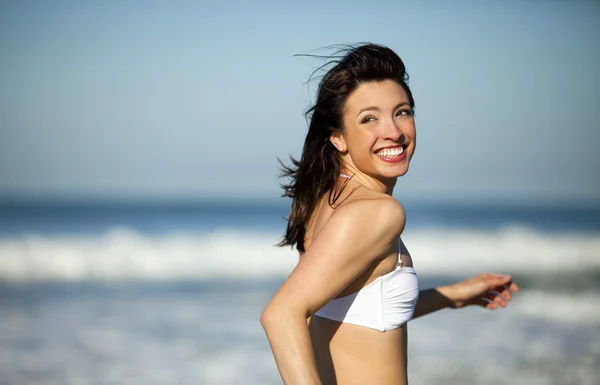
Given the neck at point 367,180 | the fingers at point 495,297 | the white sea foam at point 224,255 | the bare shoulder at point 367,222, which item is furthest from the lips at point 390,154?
the white sea foam at point 224,255

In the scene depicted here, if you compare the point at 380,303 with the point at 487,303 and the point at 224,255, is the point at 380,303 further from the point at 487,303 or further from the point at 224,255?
the point at 224,255

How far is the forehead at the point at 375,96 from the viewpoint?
246 centimetres

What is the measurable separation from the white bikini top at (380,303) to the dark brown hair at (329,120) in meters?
0.34

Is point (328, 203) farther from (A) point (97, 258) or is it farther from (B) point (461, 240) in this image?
(B) point (461, 240)

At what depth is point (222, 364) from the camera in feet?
24.7

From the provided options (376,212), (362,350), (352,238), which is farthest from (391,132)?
(362,350)

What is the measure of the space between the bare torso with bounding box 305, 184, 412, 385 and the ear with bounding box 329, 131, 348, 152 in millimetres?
256

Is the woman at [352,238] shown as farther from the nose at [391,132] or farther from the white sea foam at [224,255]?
the white sea foam at [224,255]

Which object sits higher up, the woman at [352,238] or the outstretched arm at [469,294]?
the woman at [352,238]

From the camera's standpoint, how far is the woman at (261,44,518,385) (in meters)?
1.99

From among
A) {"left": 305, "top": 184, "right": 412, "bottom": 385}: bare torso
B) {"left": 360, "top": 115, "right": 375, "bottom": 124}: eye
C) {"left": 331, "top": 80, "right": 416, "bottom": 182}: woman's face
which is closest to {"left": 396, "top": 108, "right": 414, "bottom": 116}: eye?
{"left": 331, "top": 80, "right": 416, "bottom": 182}: woman's face

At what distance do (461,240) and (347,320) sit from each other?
20.8 metres

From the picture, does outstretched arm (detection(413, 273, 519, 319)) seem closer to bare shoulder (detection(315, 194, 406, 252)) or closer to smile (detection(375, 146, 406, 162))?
smile (detection(375, 146, 406, 162))

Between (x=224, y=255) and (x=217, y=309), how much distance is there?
8.15m
